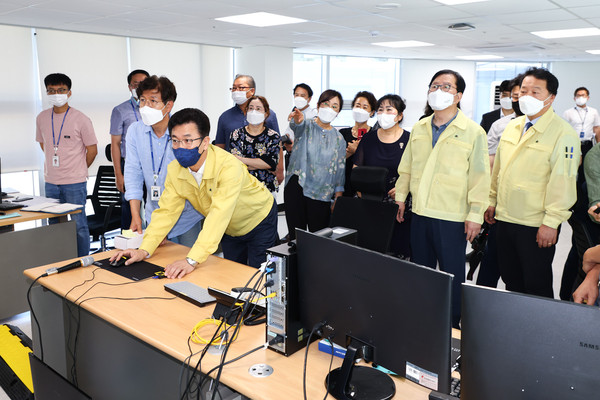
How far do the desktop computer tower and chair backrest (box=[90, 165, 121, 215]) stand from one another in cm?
340

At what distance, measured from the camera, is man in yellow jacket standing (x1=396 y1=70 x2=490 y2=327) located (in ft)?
9.04

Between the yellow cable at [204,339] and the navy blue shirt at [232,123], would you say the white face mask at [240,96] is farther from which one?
the yellow cable at [204,339]

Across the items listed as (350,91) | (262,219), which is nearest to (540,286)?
(262,219)

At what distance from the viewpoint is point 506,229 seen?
2900mm

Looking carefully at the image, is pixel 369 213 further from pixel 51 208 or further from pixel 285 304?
pixel 51 208

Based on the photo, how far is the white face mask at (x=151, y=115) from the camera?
8.91 feet

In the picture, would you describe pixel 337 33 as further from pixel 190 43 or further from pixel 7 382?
pixel 7 382

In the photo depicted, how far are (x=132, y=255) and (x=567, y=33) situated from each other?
622 centimetres

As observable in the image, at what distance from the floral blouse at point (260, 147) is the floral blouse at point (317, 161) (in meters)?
0.21

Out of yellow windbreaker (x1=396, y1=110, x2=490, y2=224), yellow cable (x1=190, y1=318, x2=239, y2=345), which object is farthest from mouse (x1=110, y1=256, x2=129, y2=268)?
yellow windbreaker (x1=396, y1=110, x2=490, y2=224)

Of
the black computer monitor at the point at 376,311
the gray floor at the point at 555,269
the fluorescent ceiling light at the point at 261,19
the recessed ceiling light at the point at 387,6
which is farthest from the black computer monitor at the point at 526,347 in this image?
the fluorescent ceiling light at the point at 261,19

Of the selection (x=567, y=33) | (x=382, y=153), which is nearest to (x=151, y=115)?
(x=382, y=153)

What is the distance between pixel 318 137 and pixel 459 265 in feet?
4.81

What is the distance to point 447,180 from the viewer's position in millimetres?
2799
